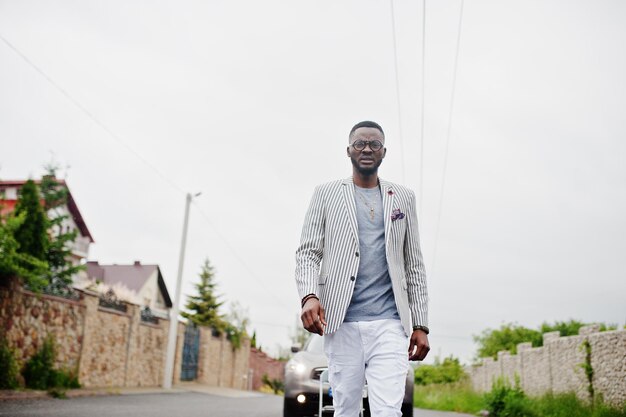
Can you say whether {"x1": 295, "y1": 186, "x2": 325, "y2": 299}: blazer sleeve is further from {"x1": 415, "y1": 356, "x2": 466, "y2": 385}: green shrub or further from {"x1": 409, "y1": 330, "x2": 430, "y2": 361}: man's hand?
{"x1": 415, "y1": 356, "x2": 466, "y2": 385}: green shrub

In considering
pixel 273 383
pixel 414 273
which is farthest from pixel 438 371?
pixel 414 273

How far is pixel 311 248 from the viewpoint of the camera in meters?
3.16

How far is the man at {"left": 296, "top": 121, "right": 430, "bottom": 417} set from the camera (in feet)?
9.62

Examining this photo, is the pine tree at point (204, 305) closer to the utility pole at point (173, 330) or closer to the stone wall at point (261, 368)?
the stone wall at point (261, 368)

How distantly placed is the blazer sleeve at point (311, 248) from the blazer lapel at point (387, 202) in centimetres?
31

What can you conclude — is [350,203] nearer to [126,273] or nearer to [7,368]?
[7,368]

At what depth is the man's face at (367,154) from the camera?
10.9 ft

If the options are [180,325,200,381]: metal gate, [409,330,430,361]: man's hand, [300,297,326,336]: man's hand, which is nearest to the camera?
[300,297,326,336]: man's hand

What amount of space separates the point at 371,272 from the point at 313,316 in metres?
0.40

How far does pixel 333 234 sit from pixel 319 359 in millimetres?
5328

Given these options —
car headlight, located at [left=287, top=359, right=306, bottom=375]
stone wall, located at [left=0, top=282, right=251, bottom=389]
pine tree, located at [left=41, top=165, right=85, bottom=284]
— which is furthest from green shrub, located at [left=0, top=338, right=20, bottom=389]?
pine tree, located at [left=41, top=165, right=85, bottom=284]

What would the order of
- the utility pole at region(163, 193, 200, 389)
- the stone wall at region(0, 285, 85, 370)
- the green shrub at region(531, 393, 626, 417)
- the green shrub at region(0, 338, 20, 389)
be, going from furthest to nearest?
the utility pole at region(163, 193, 200, 389), the stone wall at region(0, 285, 85, 370), the green shrub at region(0, 338, 20, 389), the green shrub at region(531, 393, 626, 417)

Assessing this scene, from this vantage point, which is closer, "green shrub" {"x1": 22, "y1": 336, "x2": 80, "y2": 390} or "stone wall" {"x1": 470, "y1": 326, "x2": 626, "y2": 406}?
"stone wall" {"x1": 470, "y1": 326, "x2": 626, "y2": 406}

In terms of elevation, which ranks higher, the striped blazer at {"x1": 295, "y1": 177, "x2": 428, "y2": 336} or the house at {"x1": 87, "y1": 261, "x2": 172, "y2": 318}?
the house at {"x1": 87, "y1": 261, "x2": 172, "y2": 318}
